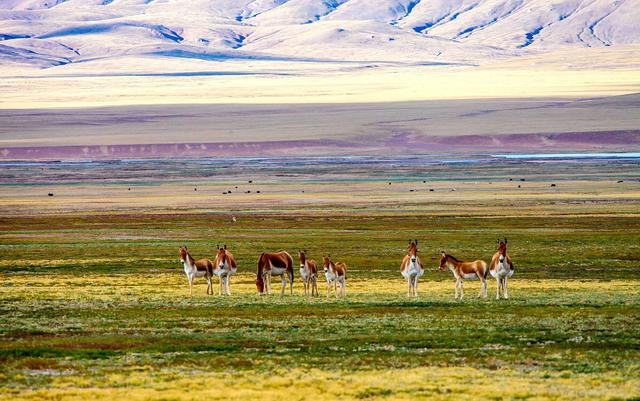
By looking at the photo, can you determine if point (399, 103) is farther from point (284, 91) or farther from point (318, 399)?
point (318, 399)

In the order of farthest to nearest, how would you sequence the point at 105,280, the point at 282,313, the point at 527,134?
1. the point at 527,134
2. the point at 105,280
3. the point at 282,313

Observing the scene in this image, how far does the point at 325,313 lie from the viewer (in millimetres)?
21891

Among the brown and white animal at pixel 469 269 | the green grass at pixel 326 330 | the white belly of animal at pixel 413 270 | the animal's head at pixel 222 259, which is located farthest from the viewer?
the animal's head at pixel 222 259

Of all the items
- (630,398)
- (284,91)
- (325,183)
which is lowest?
(630,398)

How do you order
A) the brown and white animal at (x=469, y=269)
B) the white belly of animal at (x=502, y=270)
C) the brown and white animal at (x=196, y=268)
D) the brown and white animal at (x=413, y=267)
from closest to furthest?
the white belly of animal at (x=502, y=270) → the brown and white animal at (x=469, y=269) → the brown and white animal at (x=413, y=267) → the brown and white animal at (x=196, y=268)

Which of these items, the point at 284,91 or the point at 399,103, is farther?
the point at 284,91

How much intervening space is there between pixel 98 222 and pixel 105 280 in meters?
22.7

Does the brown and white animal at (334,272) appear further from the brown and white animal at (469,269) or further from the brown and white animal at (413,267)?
the brown and white animal at (469,269)

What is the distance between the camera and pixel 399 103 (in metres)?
146

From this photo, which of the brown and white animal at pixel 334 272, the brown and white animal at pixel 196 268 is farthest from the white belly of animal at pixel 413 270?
the brown and white animal at pixel 196 268

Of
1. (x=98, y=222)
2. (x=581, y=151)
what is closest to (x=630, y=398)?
(x=98, y=222)

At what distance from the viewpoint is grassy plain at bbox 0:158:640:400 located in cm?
1514

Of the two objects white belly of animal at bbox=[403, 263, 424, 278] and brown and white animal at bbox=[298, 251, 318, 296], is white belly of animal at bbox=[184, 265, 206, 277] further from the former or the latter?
white belly of animal at bbox=[403, 263, 424, 278]

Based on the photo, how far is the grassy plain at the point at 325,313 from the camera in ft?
49.7
